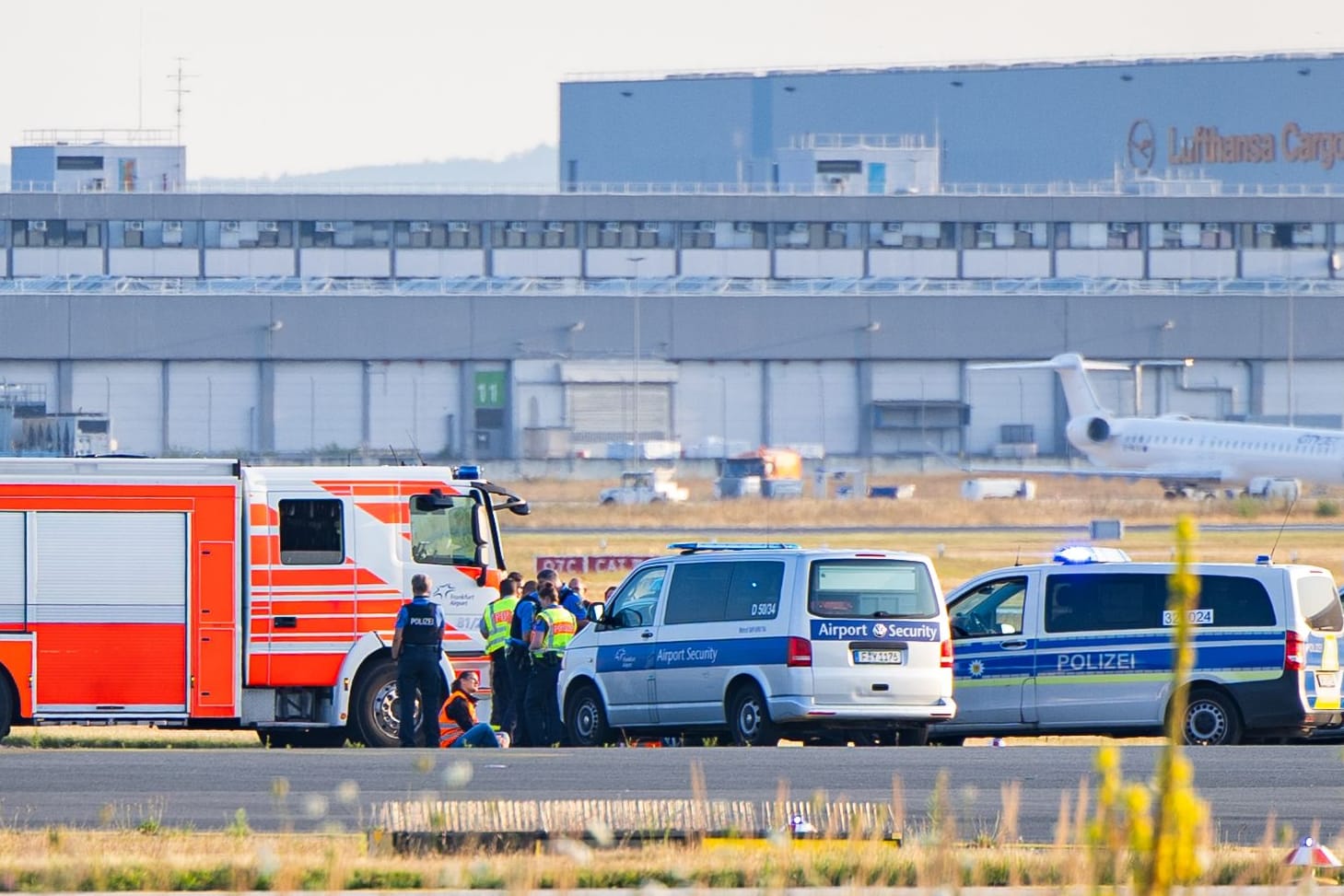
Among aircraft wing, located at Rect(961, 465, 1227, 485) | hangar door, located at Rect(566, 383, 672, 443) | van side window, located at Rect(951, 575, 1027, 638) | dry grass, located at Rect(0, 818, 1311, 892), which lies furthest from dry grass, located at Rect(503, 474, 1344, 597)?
dry grass, located at Rect(0, 818, 1311, 892)

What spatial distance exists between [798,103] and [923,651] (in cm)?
10337

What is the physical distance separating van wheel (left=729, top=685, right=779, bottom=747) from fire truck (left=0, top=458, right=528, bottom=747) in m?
2.77

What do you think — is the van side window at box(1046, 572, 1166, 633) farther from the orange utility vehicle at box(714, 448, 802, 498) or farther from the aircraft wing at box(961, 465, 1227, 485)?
the orange utility vehicle at box(714, 448, 802, 498)

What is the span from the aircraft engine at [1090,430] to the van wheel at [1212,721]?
56625 mm

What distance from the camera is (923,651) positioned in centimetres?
1808

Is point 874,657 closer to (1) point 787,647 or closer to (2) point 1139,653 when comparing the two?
(1) point 787,647

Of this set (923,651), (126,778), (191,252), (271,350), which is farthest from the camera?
(191,252)

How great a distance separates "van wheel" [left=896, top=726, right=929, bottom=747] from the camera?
1871 centimetres

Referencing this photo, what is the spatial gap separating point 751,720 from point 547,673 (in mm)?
2265

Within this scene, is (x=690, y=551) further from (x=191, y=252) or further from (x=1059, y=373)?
(x=191, y=252)

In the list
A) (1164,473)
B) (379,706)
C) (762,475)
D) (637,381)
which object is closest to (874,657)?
(379,706)

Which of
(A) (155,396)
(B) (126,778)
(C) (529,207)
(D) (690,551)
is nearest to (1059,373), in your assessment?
(C) (529,207)

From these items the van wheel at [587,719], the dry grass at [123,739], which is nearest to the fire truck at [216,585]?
the dry grass at [123,739]

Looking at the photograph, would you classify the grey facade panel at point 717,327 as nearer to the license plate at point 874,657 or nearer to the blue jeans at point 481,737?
the blue jeans at point 481,737
